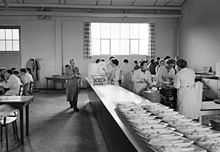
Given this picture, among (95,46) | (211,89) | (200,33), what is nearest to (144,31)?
(95,46)

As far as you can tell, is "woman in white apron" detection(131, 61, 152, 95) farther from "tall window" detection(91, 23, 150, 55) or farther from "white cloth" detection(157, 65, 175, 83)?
"tall window" detection(91, 23, 150, 55)

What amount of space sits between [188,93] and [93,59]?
6957 mm

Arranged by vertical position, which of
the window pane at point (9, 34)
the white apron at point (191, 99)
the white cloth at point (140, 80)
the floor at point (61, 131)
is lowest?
the floor at point (61, 131)

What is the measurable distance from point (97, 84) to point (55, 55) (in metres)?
5.29

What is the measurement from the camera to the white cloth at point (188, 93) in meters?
4.74

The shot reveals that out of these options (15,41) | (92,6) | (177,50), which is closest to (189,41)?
(177,50)

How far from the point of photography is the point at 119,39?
37.7 ft

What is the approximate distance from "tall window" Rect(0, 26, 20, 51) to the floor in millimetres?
4623

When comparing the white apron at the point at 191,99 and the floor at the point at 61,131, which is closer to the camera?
the floor at the point at 61,131

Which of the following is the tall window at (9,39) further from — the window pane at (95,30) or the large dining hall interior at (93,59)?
the window pane at (95,30)

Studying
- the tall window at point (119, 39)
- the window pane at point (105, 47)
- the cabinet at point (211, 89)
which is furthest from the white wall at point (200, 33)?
the window pane at point (105, 47)

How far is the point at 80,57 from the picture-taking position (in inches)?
446

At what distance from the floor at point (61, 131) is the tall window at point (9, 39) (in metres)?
4.62

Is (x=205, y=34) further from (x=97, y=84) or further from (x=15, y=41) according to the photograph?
(x=15, y=41)
